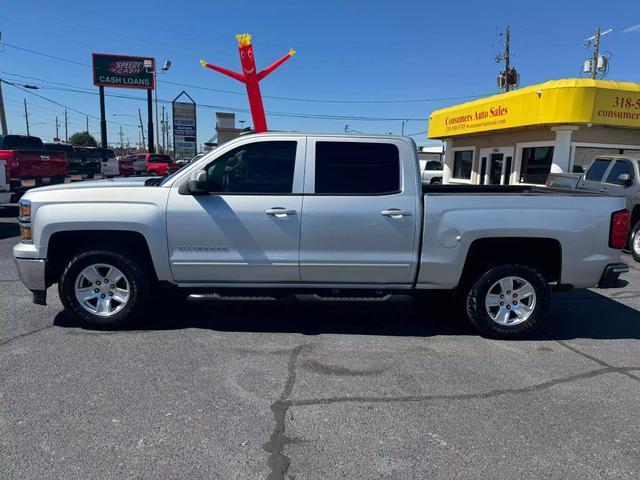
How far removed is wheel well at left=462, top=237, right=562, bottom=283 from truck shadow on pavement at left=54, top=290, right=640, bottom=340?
0.56 metres

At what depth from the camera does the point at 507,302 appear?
4.90 meters

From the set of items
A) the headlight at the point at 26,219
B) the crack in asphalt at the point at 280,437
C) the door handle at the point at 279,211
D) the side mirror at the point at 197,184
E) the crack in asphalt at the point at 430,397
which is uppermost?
the side mirror at the point at 197,184

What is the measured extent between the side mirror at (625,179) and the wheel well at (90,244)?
8.70m

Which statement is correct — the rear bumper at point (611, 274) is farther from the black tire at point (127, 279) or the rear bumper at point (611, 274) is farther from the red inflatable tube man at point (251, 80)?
the red inflatable tube man at point (251, 80)

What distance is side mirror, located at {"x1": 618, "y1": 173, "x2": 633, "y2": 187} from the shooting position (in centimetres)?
912

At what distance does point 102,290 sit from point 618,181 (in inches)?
372

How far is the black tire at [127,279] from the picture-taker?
4.75 metres

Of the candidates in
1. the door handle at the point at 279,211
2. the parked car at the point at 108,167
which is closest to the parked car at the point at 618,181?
the door handle at the point at 279,211

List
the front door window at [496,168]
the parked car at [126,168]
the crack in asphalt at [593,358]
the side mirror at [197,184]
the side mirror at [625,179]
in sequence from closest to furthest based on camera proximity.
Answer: the crack in asphalt at [593,358], the side mirror at [197,184], the side mirror at [625,179], the front door window at [496,168], the parked car at [126,168]

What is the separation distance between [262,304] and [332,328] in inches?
42.5

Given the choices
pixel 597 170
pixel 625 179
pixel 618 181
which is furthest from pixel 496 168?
pixel 625 179

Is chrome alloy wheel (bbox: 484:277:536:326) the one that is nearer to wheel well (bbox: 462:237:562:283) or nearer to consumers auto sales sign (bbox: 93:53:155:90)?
wheel well (bbox: 462:237:562:283)

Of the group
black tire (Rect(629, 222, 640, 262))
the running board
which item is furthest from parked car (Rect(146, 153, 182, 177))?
the running board

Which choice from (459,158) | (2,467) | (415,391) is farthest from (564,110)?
(2,467)
